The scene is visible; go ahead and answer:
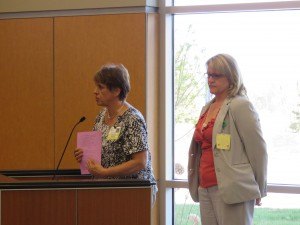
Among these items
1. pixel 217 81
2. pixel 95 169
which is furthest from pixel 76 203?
pixel 217 81

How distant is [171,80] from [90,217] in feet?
8.34

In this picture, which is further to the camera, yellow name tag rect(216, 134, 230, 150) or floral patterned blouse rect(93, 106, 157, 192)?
yellow name tag rect(216, 134, 230, 150)

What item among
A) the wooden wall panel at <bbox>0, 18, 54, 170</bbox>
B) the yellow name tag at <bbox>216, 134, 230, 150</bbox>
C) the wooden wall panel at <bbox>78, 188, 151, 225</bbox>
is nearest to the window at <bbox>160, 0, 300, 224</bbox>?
the wooden wall panel at <bbox>0, 18, 54, 170</bbox>

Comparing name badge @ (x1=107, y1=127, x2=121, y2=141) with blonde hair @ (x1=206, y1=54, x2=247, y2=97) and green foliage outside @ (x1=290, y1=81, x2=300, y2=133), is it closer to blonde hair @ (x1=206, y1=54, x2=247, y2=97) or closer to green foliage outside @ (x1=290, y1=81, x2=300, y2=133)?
blonde hair @ (x1=206, y1=54, x2=247, y2=97)

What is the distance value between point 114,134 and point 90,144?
0.15 metres

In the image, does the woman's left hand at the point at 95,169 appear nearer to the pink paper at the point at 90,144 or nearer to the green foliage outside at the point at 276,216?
the pink paper at the point at 90,144

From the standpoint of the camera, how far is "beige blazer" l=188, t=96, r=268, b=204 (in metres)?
3.27

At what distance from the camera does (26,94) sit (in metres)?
5.09

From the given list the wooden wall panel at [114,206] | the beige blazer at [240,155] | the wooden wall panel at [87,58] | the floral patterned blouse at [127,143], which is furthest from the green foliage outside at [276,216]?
the wooden wall panel at [114,206]

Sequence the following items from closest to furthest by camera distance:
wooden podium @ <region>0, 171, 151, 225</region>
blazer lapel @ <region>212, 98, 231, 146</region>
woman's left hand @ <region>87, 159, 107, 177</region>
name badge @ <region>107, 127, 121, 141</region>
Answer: wooden podium @ <region>0, 171, 151, 225</region> < woman's left hand @ <region>87, 159, 107, 177</region> < name badge @ <region>107, 127, 121, 141</region> < blazer lapel @ <region>212, 98, 231, 146</region>

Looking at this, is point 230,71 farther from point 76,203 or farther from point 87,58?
point 87,58

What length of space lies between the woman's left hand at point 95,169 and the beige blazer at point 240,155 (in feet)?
2.24

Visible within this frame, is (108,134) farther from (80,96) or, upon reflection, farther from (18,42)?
(18,42)

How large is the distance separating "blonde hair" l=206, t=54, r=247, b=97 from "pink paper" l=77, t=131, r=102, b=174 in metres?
0.83
